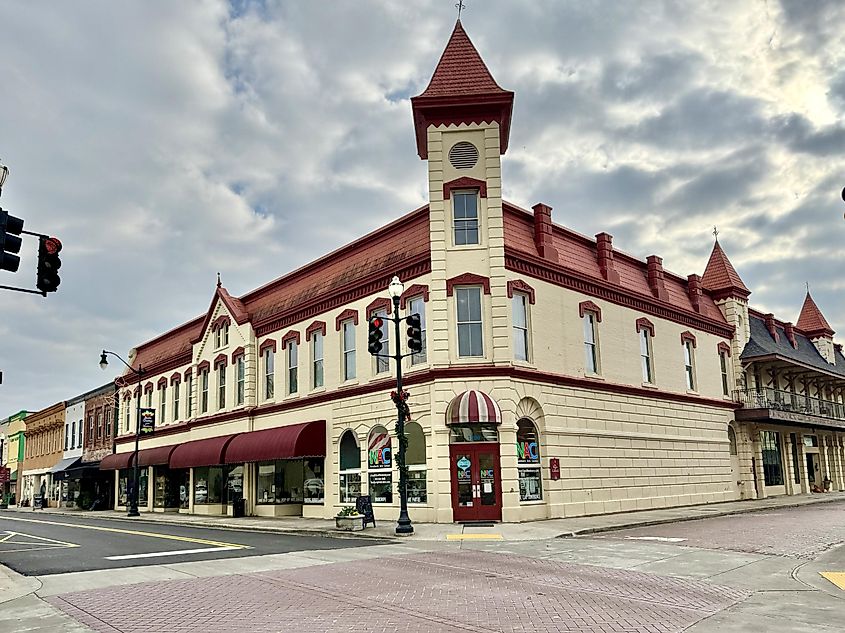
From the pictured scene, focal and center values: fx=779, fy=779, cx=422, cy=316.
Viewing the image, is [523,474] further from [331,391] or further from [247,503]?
[247,503]

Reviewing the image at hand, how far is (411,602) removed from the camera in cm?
1116

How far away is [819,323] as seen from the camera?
171 feet

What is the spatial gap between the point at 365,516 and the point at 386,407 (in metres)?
5.27

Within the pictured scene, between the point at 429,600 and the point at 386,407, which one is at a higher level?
the point at 386,407

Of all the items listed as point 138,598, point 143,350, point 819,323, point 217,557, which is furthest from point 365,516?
point 819,323

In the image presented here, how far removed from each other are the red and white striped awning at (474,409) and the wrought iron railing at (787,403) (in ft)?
65.8

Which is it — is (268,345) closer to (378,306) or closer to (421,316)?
(378,306)

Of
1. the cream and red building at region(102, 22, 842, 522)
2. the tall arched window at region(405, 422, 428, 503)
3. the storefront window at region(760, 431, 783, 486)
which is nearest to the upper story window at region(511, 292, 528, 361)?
the cream and red building at region(102, 22, 842, 522)

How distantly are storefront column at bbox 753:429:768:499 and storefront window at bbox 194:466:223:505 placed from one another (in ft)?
89.2

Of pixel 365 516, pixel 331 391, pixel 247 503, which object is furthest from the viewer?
pixel 247 503

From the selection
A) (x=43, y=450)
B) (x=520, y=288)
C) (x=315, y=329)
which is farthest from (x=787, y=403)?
(x=43, y=450)

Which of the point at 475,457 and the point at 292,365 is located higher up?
the point at 292,365

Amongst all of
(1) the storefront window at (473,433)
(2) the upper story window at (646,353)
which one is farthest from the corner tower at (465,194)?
(2) the upper story window at (646,353)

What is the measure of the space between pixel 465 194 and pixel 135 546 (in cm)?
1523
